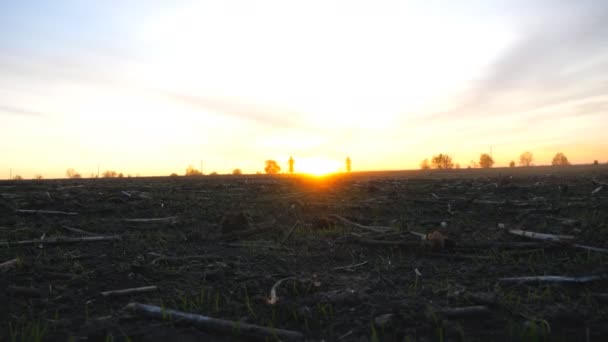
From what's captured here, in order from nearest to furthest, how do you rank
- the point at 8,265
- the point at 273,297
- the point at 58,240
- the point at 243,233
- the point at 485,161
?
the point at 273,297
the point at 8,265
the point at 58,240
the point at 243,233
the point at 485,161

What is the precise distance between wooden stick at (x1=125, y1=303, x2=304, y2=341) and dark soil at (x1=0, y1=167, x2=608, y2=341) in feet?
0.17

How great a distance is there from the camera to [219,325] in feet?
11.1

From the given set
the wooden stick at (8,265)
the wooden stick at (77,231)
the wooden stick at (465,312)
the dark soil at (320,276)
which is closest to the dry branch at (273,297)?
the dark soil at (320,276)

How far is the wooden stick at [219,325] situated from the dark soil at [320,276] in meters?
0.05

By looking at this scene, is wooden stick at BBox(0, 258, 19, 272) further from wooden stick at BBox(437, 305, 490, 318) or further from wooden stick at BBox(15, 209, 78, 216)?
wooden stick at BBox(437, 305, 490, 318)

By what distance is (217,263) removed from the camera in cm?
543

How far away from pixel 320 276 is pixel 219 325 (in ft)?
5.60

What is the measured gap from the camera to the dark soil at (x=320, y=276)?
3.32 metres

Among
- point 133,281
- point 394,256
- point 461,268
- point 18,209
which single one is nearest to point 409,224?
point 394,256

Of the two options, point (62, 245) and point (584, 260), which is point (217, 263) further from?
point (584, 260)

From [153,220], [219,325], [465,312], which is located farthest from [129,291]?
[153,220]

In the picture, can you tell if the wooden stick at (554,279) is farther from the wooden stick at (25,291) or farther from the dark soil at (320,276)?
the wooden stick at (25,291)

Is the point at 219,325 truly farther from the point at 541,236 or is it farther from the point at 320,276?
the point at 541,236

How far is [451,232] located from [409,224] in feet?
3.83
